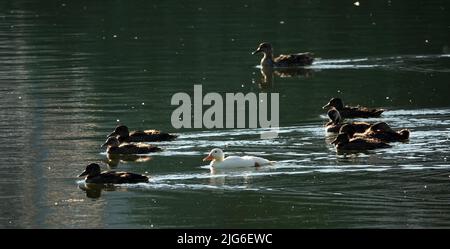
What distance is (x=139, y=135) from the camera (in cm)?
2475

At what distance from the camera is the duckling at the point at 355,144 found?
2350cm

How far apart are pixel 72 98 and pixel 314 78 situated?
6.53 metres

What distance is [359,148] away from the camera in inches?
930

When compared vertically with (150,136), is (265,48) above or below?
above

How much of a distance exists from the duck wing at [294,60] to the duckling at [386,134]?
35.8 ft

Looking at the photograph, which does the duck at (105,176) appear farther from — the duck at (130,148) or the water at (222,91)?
the duck at (130,148)

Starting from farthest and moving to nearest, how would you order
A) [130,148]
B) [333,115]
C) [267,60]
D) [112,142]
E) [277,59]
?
[277,59], [267,60], [333,115], [112,142], [130,148]

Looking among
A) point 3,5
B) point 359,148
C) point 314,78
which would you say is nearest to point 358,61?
point 314,78

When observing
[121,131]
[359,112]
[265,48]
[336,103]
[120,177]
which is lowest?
[120,177]

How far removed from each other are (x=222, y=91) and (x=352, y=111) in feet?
13.9

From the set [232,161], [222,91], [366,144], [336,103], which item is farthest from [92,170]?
[222,91]

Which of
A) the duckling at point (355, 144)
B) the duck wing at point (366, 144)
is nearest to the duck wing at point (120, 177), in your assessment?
the duckling at point (355, 144)

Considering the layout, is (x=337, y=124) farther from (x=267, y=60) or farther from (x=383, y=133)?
(x=267, y=60)
